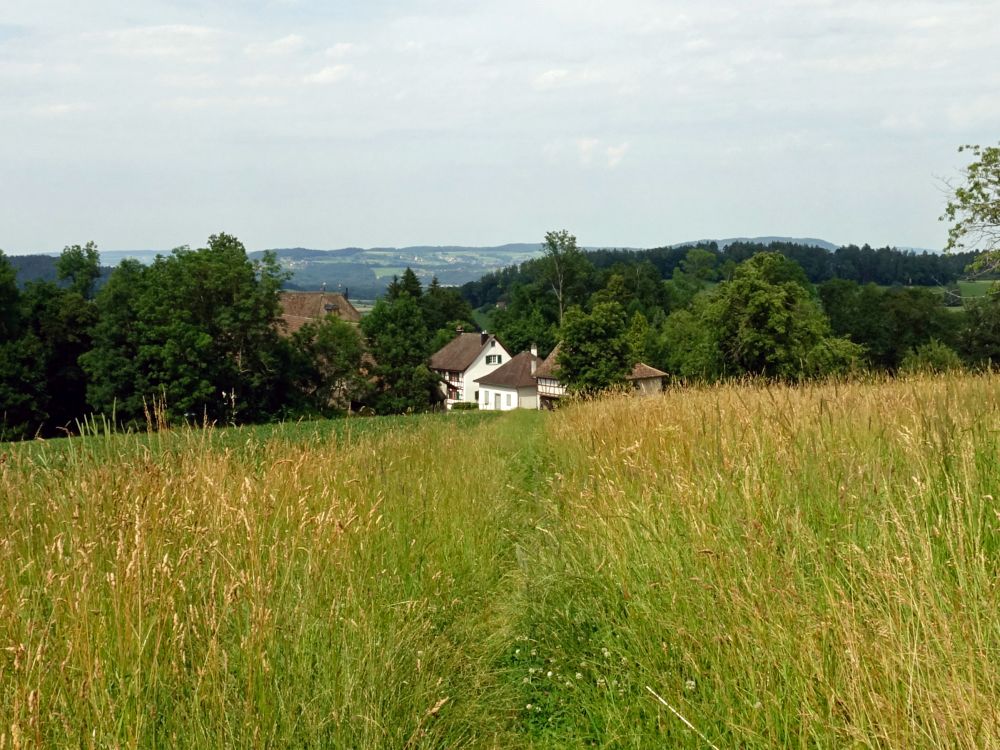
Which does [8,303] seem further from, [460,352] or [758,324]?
[460,352]

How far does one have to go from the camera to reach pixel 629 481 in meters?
6.06

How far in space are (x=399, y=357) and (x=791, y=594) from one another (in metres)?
61.2

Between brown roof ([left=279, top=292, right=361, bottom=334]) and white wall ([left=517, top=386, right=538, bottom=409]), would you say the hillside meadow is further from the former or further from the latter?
brown roof ([left=279, top=292, right=361, bottom=334])

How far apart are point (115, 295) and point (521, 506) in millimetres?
44630

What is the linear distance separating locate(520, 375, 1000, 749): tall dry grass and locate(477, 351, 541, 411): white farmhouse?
6666cm

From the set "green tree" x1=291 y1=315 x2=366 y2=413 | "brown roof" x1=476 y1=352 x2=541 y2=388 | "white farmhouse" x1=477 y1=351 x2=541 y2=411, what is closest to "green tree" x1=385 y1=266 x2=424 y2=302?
"white farmhouse" x1=477 y1=351 x2=541 y2=411

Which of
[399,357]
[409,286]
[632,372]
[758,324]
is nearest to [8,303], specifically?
[399,357]

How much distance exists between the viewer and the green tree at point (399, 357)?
6228 cm

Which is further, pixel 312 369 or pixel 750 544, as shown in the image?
pixel 312 369

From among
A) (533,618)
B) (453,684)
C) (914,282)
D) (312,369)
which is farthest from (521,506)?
(914,282)

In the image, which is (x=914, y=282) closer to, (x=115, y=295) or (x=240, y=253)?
(x=240, y=253)

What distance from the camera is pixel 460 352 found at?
86875 millimetres

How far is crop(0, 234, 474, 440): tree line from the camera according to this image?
142 feet

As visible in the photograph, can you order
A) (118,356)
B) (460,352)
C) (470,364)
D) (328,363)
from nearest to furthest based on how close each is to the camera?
1. (118,356)
2. (328,363)
3. (470,364)
4. (460,352)
